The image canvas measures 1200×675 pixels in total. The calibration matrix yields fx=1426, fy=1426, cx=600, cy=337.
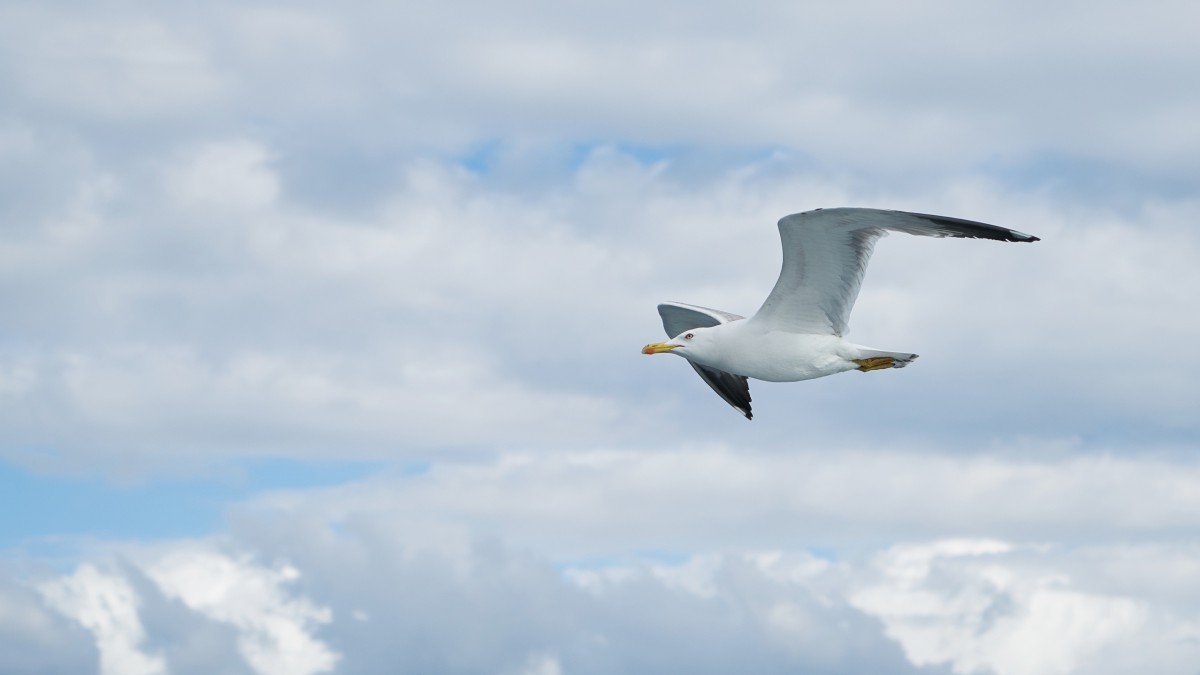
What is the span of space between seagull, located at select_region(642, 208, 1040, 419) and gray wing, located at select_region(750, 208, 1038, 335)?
19mm

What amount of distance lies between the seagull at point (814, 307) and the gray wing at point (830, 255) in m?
0.02

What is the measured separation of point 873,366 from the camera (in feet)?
96.7

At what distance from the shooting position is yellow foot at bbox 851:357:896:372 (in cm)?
2919

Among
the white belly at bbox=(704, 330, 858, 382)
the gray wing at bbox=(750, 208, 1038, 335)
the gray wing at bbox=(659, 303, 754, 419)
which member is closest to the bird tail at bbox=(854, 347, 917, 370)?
the white belly at bbox=(704, 330, 858, 382)

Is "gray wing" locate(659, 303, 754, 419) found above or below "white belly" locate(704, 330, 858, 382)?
above

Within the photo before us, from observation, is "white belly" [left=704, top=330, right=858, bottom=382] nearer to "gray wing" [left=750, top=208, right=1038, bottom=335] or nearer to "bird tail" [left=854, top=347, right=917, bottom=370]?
"bird tail" [left=854, top=347, right=917, bottom=370]

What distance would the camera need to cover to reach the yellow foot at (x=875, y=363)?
1149 inches

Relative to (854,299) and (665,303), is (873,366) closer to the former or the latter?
(854,299)

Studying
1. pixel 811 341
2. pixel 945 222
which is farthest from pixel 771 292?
pixel 945 222

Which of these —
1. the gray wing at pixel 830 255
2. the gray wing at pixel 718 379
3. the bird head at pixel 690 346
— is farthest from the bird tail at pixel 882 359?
the gray wing at pixel 718 379

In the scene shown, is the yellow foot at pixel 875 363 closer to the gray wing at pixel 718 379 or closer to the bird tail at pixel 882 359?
the bird tail at pixel 882 359

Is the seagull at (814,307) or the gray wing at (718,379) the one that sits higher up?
the gray wing at (718,379)

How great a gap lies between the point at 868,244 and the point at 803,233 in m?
1.39

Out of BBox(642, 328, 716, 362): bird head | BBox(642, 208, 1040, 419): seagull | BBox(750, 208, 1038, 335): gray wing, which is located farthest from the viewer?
BBox(642, 328, 716, 362): bird head
